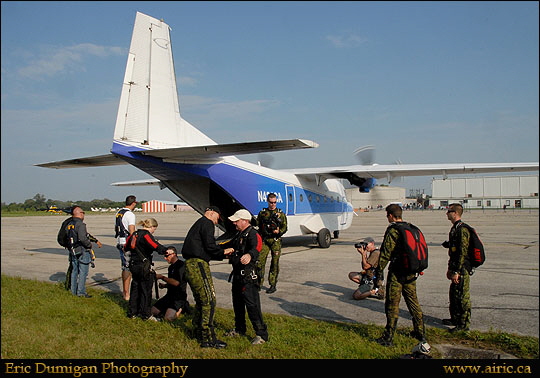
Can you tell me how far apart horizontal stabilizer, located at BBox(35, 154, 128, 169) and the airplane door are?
6.53 meters

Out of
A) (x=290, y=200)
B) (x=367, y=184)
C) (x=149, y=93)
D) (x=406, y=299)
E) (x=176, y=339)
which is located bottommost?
(x=176, y=339)

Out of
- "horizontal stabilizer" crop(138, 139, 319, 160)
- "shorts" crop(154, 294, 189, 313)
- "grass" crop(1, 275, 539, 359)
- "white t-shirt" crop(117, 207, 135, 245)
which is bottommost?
"grass" crop(1, 275, 539, 359)

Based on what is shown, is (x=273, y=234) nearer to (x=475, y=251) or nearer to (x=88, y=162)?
(x=475, y=251)

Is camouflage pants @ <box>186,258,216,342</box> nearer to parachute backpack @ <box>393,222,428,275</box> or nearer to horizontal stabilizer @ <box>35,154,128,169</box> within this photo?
parachute backpack @ <box>393,222,428,275</box>

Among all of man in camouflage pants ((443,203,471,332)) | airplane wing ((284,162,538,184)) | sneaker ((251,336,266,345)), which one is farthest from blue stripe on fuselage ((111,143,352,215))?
man in camouflage pants ((443,203,471,332))

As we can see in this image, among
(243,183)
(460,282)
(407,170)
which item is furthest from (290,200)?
(460,282)

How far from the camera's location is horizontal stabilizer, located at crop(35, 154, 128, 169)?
39.2ft

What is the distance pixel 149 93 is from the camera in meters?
10.6

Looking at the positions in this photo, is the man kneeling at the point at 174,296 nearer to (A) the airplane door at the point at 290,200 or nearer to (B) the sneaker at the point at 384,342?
(B) the sneaker at the point at 384,342

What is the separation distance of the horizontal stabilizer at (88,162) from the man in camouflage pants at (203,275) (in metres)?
6.74

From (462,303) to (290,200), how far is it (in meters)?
11.0
